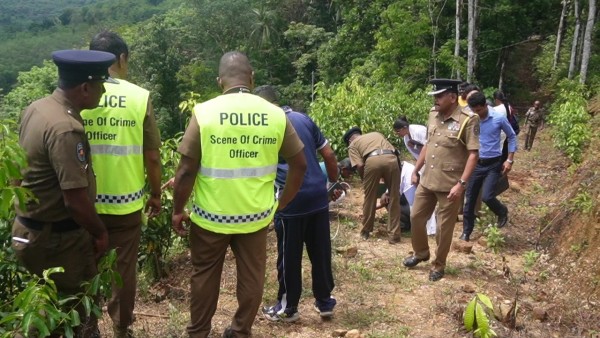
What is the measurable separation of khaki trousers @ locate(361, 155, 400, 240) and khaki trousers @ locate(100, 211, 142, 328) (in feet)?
11.5

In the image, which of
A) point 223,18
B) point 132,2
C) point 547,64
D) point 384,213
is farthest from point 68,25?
point 384,213

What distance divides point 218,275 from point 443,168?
7.62ft

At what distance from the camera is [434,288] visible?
180 inches

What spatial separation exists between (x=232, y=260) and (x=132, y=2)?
101m

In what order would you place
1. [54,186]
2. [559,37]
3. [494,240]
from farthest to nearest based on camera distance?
[559,37], [494,240], [54,186]

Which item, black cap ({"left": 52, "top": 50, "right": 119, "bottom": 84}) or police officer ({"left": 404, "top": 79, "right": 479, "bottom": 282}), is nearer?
black cap ({"left": 52, "top": 50, "right": 119, "bottom": 84})

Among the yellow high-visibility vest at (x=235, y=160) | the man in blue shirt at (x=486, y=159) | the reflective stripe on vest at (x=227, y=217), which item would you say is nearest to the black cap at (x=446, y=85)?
the man in blue shirt at (x=486, y=159)

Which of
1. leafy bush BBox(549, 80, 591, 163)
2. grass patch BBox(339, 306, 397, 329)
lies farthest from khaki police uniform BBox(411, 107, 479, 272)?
leafy bush BBox(549, 80, 591, 163)

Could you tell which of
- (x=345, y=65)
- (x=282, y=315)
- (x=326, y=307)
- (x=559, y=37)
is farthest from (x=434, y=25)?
(x=282, y=315)

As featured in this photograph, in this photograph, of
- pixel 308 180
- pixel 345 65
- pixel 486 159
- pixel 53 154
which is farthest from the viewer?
pixel 345 65

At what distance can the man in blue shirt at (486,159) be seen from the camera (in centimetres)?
599

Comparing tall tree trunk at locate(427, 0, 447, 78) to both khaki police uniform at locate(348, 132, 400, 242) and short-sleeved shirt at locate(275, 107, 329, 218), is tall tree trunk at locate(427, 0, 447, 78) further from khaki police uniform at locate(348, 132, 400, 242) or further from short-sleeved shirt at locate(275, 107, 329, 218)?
short-sleeved shirt at locate(275, 107, 329, 218)

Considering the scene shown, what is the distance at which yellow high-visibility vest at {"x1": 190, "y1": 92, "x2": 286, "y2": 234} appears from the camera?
111 inches

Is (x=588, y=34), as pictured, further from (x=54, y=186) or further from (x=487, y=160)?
(x=54, y=186)
